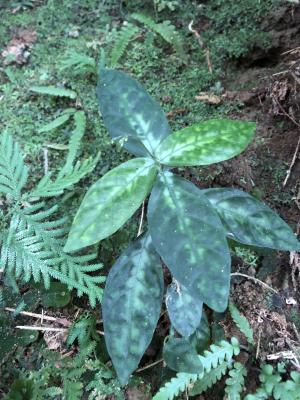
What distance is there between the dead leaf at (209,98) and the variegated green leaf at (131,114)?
0.77 m

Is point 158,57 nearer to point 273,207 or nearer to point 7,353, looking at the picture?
point 273,207

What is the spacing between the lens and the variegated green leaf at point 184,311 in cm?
173

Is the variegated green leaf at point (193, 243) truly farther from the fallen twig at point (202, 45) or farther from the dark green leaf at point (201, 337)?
the fallen twig at point (202, 45)

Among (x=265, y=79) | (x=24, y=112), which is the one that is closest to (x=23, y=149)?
(x=24, y=112)

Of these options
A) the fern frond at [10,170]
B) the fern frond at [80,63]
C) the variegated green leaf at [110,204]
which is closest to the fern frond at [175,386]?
the variegated green leaf at [110,204]

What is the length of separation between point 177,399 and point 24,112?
1.79 m

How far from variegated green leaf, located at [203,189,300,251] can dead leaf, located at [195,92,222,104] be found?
84cm

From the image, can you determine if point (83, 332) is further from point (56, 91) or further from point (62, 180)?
point (56, 91)

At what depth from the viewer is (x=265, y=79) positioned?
2.50 m

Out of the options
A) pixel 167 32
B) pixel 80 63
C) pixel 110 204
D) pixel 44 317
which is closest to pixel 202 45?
pixel 167 32

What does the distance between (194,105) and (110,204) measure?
120 cm

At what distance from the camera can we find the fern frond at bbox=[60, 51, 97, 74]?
2.67 meters

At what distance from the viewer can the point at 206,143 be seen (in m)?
1.64

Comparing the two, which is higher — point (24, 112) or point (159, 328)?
point (24, 112)
